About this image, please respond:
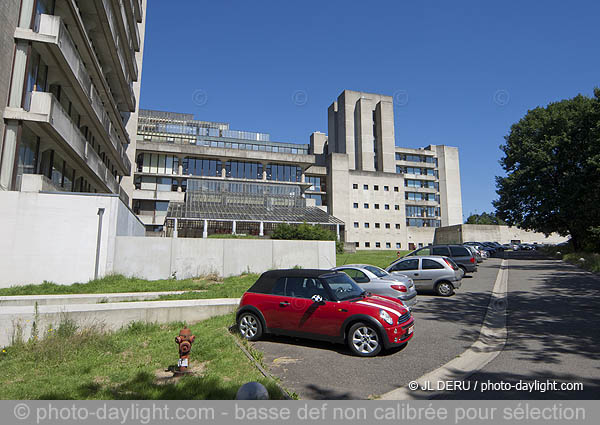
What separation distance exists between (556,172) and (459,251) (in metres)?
25.3

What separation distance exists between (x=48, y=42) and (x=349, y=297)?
1753 cm

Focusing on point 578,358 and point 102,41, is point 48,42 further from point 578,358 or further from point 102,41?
point 578,358

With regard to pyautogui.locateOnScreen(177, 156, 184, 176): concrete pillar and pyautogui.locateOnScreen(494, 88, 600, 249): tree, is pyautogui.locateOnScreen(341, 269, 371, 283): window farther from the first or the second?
pyautogui.locateOnScreen(177, 156, 184, 176): concrete pillar

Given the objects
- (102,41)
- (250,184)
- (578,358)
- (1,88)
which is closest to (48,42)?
(1,88)

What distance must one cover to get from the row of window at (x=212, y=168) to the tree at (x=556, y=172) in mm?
34274

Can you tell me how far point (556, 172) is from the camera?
123 feet

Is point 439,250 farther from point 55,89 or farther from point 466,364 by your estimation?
point 55,89

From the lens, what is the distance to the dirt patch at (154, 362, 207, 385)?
527 centimetres

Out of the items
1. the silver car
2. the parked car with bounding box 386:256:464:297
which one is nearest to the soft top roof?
the silver car

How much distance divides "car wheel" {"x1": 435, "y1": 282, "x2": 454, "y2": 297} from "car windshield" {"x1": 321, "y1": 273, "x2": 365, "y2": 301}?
311 inches

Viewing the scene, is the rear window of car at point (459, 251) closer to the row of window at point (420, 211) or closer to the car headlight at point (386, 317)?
the car headlight at point (386, 317)

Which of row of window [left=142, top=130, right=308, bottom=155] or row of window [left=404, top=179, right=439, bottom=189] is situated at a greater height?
row of window [left=142, top=130, right=308, bottom=155]

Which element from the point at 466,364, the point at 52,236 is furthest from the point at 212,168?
the point at 466,364

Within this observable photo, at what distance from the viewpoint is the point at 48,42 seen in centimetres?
1566
